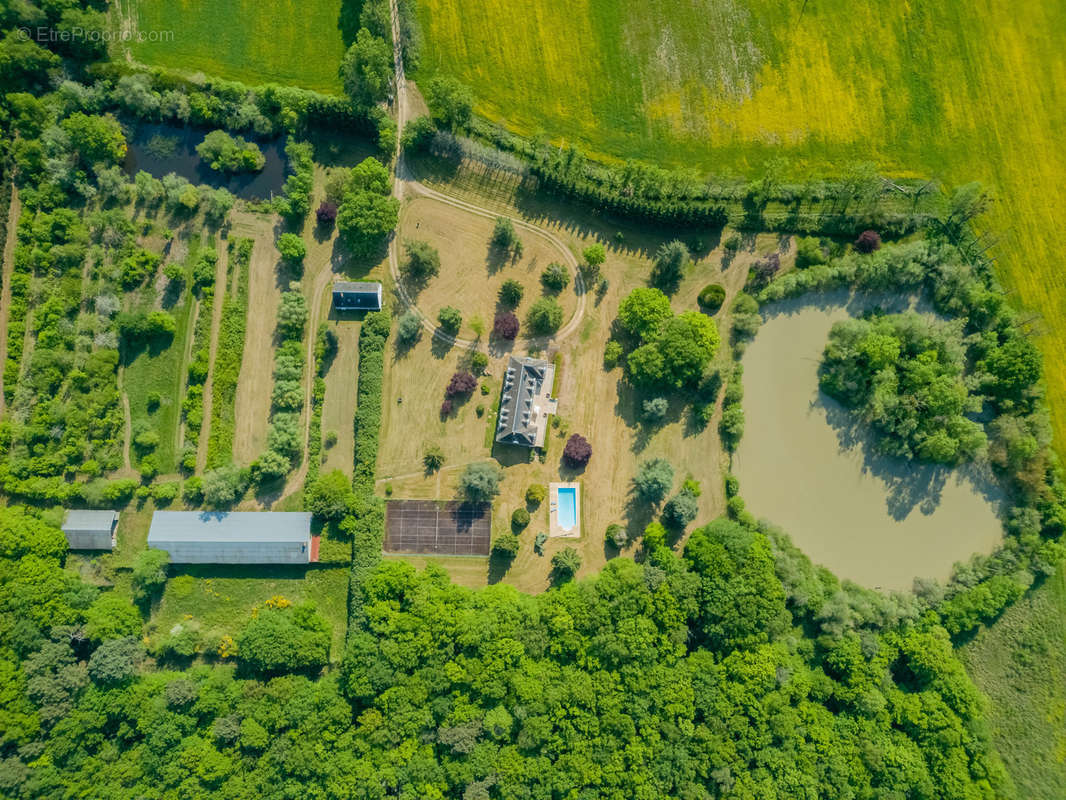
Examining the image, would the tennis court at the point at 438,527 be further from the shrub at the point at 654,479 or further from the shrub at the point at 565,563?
the shrub at the point at 654,479

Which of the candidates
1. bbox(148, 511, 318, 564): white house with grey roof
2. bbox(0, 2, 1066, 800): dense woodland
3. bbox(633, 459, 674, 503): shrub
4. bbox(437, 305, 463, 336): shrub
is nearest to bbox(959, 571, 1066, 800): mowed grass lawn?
bbox(0, 2, 1066, 800): dense woodland

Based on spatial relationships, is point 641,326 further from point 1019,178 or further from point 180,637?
point 180,637

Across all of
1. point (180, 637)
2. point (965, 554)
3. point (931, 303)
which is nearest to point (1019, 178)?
point (931, 303)

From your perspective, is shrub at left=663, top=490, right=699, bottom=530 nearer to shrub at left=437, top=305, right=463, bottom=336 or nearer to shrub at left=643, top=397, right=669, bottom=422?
shrub at left=643, top=397, right=669, bottom=422

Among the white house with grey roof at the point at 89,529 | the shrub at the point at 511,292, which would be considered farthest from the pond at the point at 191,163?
the white house with grey roof at the point at 89,529

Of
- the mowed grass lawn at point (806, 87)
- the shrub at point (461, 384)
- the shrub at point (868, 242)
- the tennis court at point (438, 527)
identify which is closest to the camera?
the shrub at point (461, 384)

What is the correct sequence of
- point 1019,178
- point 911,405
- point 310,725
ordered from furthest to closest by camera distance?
point 1019,178 → point 911,405 → point 310,725
